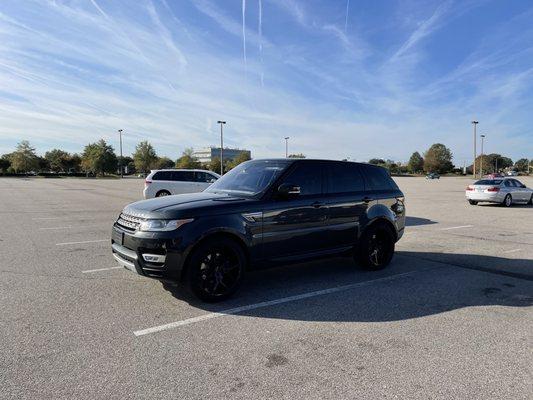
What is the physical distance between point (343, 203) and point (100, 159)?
313ft

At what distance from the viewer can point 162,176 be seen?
64.0 feet

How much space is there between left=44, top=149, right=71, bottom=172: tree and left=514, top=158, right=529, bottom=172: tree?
169679 millimetres

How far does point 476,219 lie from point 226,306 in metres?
12.4

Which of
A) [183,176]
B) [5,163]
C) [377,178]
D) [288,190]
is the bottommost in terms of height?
[288,190]

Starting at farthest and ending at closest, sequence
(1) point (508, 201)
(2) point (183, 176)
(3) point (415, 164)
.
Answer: (3) point (415, 164) < (1) point (508, 201) < (2) point (183, 176)

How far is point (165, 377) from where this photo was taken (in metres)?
3.31

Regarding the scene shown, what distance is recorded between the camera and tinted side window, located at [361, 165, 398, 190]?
706 cm

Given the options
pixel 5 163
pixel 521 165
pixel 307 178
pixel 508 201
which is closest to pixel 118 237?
pixel 307 178

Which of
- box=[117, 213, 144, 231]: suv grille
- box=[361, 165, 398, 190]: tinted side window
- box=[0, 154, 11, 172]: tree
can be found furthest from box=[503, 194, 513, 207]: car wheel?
box=[0, 154, 11, 172]: tree

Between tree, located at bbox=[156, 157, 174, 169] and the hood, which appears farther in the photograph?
tree, located at bbox=[156, 157, 174, 169]

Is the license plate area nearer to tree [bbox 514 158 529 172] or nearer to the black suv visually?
the black suv

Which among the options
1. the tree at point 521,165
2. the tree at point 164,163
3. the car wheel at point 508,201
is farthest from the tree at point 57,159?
the tree at point 521,165

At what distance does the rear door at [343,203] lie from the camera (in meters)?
6.23

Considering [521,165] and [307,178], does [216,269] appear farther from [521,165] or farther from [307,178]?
[521,165]
